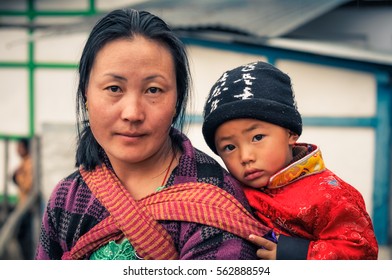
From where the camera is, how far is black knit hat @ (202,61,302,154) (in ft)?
3.40

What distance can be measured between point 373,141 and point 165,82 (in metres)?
2.76

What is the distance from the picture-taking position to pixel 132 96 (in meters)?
0.96

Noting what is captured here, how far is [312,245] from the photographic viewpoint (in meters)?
1.02

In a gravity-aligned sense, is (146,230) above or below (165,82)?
below

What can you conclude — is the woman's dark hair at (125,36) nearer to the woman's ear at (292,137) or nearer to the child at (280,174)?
the child at (280,174)

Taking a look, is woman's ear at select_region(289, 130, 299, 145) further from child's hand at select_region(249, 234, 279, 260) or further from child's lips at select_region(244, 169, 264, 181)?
child's hand at select_region(249, 234, 279, 260)

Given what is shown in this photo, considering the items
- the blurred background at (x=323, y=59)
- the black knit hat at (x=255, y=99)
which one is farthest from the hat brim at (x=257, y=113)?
the blurred background at (x=323, y=59)

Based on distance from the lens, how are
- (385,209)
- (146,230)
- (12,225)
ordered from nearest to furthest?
(146,230) < (385,209) < (12,225)

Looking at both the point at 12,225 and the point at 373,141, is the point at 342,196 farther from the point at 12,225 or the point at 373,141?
Answer: the point at 12,225

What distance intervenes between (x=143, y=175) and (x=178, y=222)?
0.15 metres

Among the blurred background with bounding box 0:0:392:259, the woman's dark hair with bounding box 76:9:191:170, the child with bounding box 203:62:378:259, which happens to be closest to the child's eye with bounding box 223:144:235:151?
the child with bounding box 203:62:378:259

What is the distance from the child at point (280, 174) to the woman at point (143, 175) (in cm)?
6
